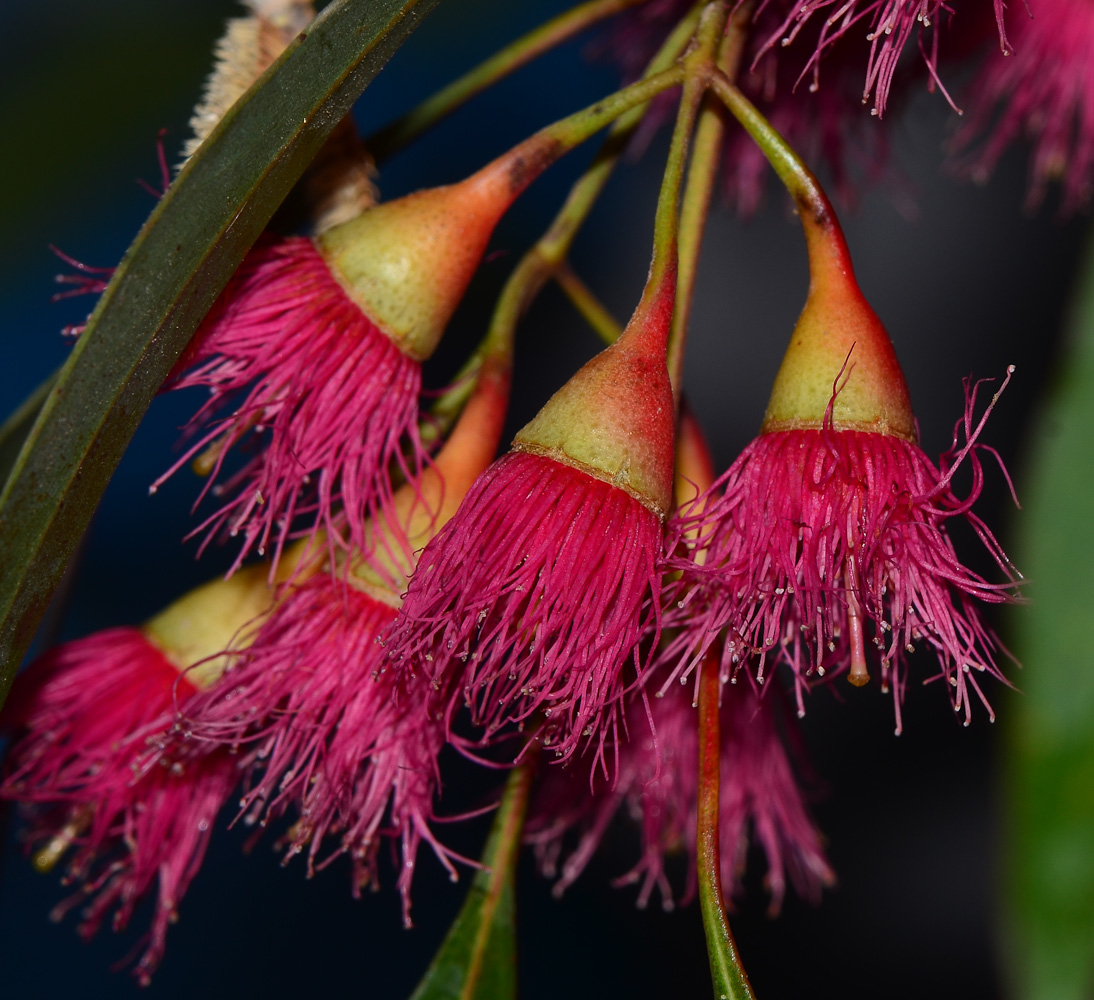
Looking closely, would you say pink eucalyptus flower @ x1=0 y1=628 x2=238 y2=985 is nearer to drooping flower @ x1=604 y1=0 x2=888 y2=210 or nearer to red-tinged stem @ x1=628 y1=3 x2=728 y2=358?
red-tinged stem @ x1=628 y1=3 x2=728 y2=358

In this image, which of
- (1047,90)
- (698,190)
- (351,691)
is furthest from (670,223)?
(1047,90)

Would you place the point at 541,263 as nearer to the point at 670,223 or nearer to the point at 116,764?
the point at 670,223

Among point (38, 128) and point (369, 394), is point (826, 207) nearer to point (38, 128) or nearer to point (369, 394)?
point (369, 394)

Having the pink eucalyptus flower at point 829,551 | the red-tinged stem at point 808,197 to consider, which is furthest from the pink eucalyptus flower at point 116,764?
the red-tinged stem at point 808,197

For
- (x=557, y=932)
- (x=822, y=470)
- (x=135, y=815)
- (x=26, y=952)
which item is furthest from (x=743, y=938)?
(x=822, y=470)

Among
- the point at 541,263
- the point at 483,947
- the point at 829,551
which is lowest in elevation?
the point at 483,947

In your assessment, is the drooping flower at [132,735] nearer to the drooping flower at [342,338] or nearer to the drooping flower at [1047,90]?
the drooping flower at [342,338]
